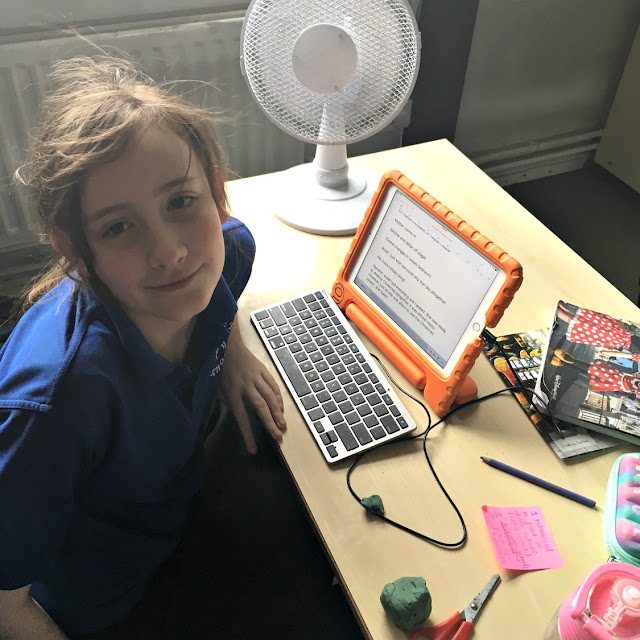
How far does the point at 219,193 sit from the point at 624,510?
61cm

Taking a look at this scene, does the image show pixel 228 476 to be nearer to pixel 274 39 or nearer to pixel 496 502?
pixel 496 502

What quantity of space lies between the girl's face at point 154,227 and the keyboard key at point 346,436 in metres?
0.24

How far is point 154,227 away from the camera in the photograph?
685 mm

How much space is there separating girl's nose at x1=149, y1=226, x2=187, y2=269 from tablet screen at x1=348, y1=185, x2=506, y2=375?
0.35 metres

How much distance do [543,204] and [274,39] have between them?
1.71 meters

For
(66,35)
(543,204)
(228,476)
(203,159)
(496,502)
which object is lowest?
(543,204)

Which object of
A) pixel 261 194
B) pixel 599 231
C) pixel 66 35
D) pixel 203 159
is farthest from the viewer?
pixel 599 231

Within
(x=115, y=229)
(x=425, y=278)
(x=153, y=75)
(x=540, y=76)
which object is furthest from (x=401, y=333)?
(x=540, y=76)


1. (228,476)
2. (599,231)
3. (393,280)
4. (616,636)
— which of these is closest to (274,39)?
(393,280)

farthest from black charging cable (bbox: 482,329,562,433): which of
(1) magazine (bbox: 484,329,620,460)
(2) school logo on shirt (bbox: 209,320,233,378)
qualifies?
(2) school logo on shirt (bbox: 209,320,233,378)

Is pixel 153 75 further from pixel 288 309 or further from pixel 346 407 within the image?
pixel 346 407

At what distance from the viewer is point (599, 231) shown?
2328 mm

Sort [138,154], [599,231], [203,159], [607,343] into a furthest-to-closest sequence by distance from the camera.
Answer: [599,231] < [607,343] < [203,159] < [138,154]

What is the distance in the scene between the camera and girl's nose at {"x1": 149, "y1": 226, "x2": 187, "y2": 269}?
2.26 feet
